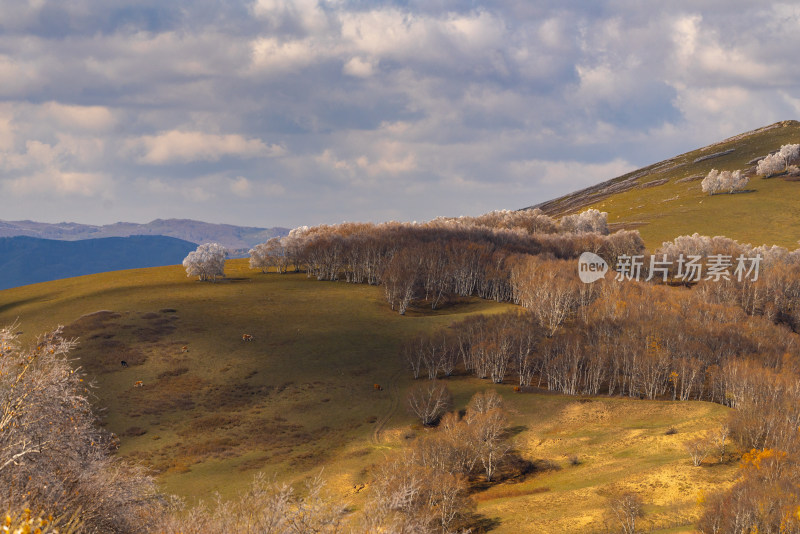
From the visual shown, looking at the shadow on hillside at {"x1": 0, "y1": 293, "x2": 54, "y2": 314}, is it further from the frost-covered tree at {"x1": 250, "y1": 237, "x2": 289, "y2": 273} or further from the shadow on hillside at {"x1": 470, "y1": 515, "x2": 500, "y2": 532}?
the shadow on hillside at {"x1": 470, "y1": 515, "x2": 500, "y2": 532}

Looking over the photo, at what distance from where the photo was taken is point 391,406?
95375 mm

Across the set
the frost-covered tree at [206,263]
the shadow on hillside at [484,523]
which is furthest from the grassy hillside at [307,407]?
the frost-covered tree at [206,263]

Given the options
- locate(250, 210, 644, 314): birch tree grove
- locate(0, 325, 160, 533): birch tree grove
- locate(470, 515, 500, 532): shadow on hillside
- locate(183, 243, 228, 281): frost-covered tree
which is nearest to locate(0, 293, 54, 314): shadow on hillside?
locate(183, 243, 228, 281): frost-covered tree

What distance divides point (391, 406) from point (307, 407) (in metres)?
15.7

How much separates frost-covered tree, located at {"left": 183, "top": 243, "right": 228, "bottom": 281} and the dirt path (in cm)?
9053

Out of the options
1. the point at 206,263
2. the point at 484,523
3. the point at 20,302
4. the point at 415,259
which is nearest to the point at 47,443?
the point at 484,523

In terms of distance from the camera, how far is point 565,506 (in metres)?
52.2

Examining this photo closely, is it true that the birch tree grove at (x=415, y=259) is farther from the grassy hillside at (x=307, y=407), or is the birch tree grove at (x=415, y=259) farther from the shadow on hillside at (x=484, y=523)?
the shadow on hillside at (x=484, y=523)

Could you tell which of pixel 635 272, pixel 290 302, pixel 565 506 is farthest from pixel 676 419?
pixel 635 272

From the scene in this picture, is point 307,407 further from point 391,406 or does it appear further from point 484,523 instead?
point 484,523

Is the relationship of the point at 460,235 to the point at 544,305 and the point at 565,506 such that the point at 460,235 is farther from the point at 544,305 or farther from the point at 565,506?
the point at 565,506

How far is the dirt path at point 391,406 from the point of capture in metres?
85.9

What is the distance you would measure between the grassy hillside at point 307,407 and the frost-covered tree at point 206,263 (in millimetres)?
20358

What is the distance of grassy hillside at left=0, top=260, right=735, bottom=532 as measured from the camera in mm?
58688
